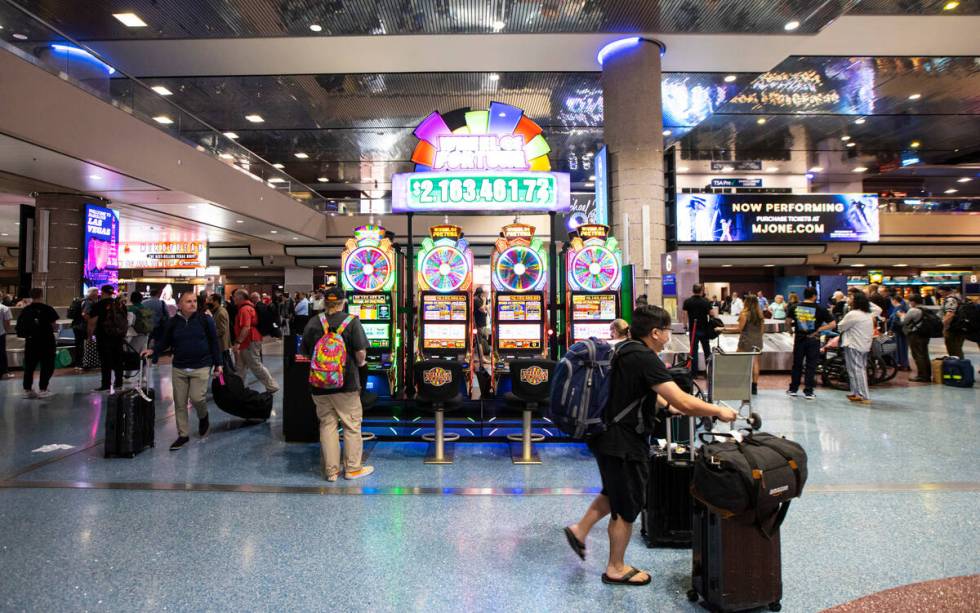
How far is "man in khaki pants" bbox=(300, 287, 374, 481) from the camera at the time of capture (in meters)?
4.07

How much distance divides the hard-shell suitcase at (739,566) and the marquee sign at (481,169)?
3706 millimetres

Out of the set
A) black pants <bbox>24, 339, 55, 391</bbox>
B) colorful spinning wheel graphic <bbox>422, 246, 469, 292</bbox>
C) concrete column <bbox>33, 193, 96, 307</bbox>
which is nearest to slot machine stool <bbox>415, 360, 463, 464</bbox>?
colorful spinning wheel graphic <bbox>422, 246, 469, 292</bbox>

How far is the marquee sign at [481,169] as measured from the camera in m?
5.37

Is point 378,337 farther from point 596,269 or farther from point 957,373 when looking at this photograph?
point 957,373

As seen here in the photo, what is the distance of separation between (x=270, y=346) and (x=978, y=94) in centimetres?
1755

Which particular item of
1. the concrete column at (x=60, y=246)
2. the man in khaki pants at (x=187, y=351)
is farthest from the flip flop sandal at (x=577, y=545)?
the concrete column at (x=60, y=246)

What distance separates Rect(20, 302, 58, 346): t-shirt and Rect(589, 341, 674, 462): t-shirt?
814 centimetres

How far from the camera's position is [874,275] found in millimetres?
20188

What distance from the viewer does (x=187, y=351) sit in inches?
191

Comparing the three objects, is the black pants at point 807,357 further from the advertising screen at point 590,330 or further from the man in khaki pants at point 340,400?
the man in khaki pants at point 340,400

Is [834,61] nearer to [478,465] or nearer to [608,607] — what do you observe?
[478,465]

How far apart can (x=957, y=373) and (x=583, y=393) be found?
8.52 m

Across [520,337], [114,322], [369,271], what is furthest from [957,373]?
[114,322]

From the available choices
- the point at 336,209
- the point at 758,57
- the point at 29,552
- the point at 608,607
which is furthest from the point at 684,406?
the point at 336,209
